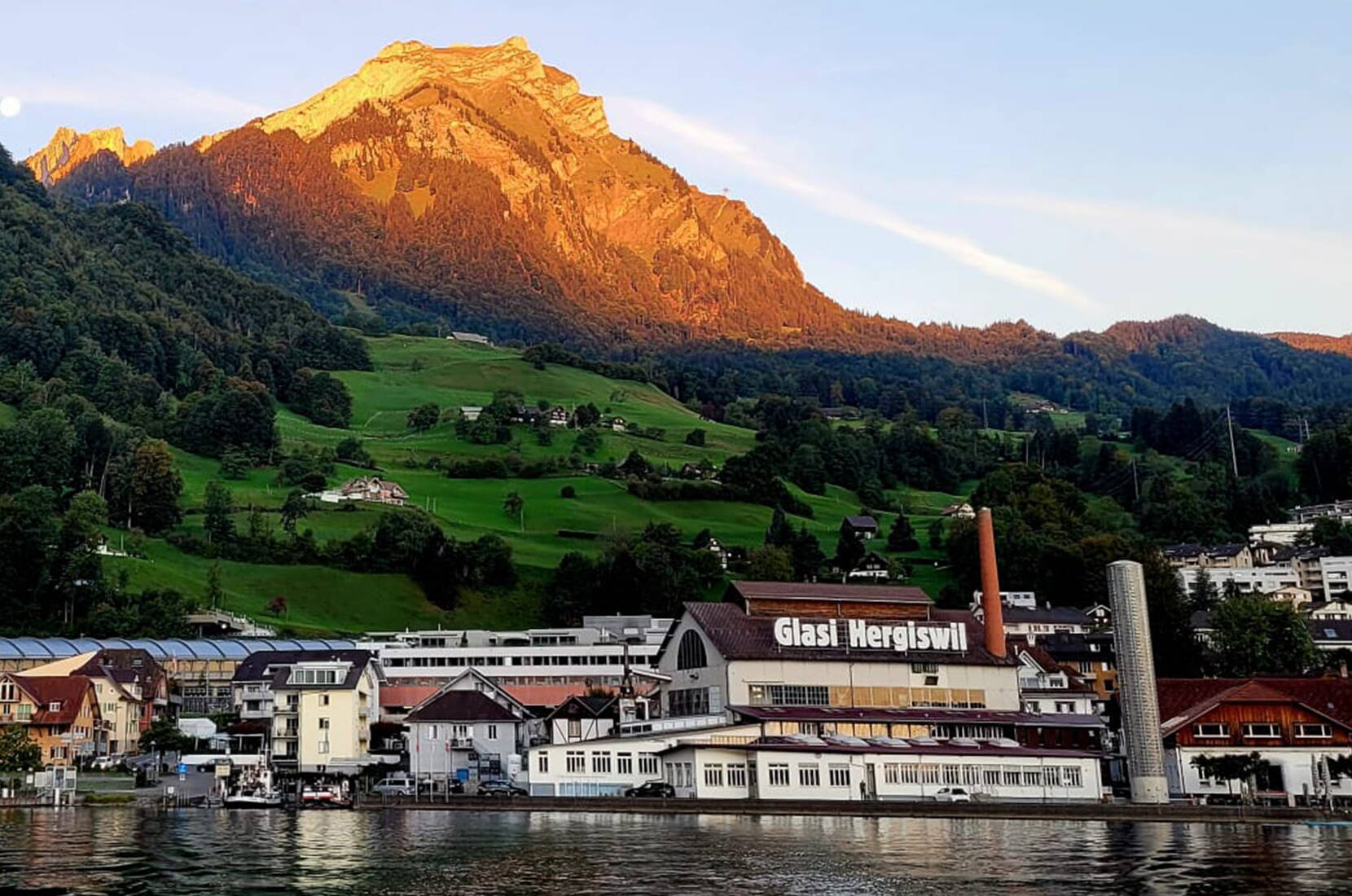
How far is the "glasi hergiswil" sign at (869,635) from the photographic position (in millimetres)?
97438

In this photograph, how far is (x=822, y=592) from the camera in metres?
104

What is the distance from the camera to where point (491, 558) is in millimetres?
166750

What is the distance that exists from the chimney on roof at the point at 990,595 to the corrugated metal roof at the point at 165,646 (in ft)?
183

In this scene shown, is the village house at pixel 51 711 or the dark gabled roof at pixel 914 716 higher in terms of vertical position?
the village house at pixel 51 711

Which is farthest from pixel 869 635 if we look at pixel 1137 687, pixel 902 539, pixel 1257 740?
pixel 902 539

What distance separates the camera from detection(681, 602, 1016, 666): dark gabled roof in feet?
317

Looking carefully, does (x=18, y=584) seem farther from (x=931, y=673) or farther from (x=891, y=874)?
(x=891, y=874)

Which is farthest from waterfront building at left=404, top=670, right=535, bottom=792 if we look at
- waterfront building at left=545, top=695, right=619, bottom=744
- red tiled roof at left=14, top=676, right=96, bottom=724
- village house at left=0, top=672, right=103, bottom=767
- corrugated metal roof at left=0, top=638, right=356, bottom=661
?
corrugated metal roof at left=0, top=638, right=356, bottom=661

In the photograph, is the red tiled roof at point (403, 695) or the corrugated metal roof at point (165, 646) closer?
the red tiled roof at point (403, 695)

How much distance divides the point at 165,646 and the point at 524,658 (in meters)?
32.9

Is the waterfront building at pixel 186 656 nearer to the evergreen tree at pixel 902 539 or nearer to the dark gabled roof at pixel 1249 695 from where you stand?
the dark gabled roof at pixel 1249 695

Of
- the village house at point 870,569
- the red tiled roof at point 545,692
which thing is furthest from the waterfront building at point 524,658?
the village house at point 870,569

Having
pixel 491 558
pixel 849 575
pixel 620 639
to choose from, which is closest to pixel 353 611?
pixel 491 558

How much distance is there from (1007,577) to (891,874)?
132938 millimetres
